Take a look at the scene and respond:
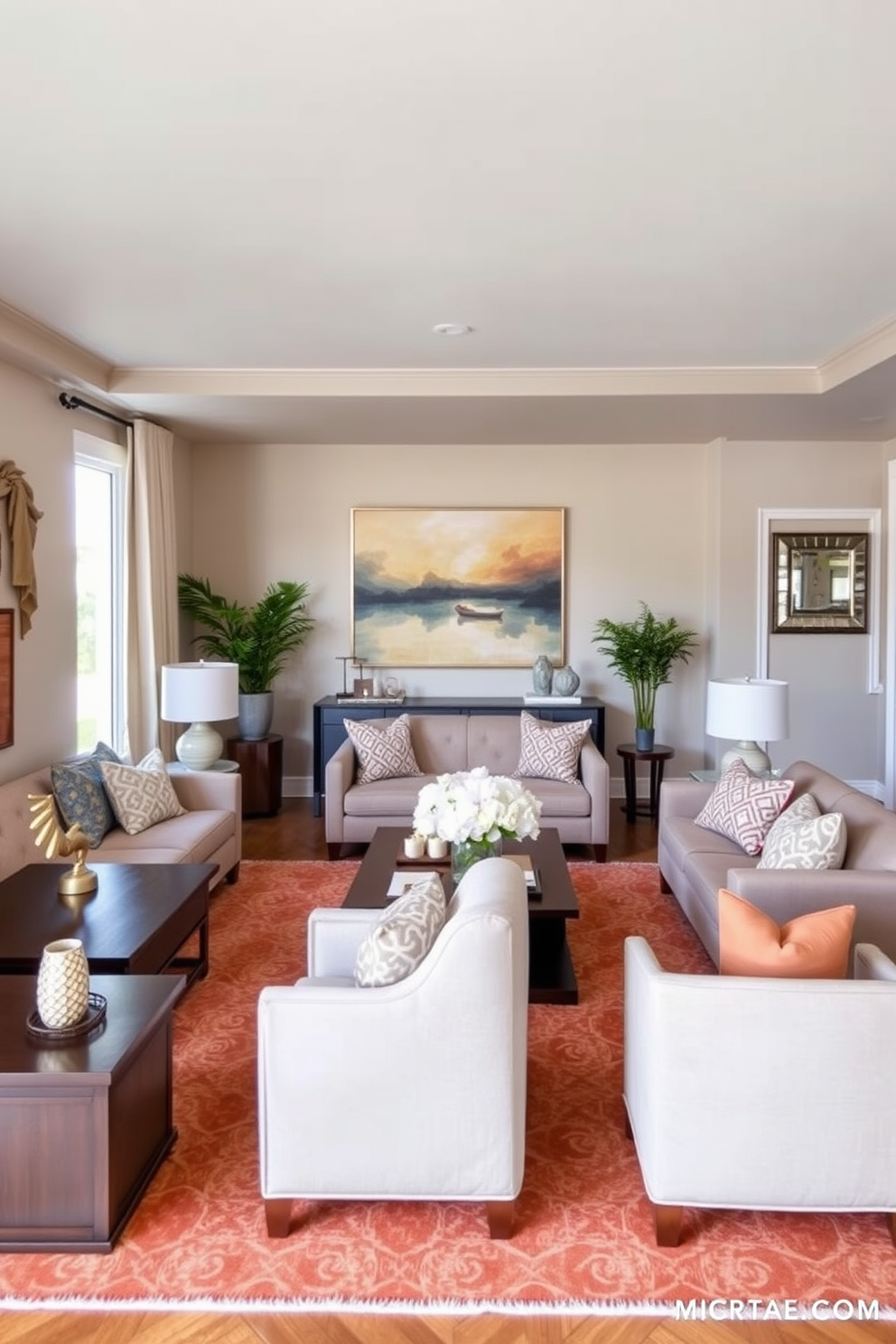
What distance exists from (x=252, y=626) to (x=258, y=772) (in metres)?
1.12

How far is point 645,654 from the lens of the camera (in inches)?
255

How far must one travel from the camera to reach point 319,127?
2.53 m

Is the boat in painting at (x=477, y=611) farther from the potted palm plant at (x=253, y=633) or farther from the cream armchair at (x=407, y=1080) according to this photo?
the cream armchair at (x=407, y=1080)

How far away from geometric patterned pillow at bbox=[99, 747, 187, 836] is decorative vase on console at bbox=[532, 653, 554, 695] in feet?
9.57

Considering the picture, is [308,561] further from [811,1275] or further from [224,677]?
[811,1275]

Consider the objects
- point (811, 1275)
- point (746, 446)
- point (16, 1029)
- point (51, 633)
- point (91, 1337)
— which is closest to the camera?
point (91, 1337)

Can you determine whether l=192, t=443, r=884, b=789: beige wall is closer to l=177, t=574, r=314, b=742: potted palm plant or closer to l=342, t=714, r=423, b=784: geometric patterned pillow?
l=177, t=574, r=314, b=742: potted palm plant

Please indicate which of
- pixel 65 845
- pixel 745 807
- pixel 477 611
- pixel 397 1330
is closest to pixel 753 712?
pixel 745 807

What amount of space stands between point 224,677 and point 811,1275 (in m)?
4.00

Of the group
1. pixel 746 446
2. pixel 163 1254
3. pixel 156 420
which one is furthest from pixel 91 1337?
pixel 746 446

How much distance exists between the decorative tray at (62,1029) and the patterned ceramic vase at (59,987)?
0.04ft

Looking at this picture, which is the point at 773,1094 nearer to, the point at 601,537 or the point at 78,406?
the point at 78,406

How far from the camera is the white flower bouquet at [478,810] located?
322cm

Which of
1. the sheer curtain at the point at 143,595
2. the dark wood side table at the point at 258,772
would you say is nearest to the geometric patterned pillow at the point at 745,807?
the dark wood side table at the point at 258,772
